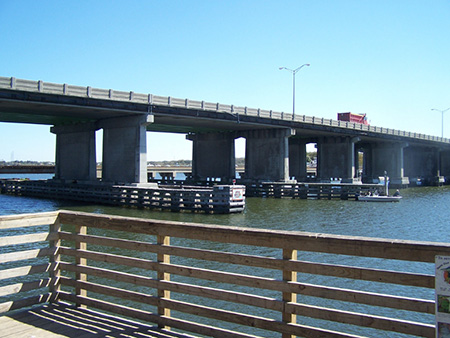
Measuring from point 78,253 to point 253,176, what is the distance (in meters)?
57.2

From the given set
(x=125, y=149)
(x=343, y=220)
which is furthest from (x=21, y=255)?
(x=125, y=149)

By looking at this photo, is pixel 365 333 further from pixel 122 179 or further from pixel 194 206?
pixel 122 179

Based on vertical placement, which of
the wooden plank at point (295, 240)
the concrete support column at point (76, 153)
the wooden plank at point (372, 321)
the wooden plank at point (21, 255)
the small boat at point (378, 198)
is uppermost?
the concrete support column at point (76, 153)

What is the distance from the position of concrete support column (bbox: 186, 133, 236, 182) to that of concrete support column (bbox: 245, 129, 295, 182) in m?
3.65

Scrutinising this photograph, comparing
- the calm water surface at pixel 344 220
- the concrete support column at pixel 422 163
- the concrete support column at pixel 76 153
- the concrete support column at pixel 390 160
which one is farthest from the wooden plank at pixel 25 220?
the concrete support column at pixel 422 163

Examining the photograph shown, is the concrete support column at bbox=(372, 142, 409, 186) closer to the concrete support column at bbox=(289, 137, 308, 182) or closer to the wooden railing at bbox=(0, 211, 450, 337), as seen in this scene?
the concrete support column at bbox=(289, 137, 308, 182)

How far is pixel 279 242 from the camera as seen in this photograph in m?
5.50

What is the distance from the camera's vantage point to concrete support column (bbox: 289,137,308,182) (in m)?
83.5

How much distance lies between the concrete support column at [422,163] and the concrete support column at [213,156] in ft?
183

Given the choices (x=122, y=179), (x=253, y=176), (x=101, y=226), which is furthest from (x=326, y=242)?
(x=253, y=176)

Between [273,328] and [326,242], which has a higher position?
[326,242]

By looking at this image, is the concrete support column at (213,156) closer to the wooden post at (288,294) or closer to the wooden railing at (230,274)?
the wooden railing at (230,274)

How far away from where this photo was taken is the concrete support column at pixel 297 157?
83500 mm

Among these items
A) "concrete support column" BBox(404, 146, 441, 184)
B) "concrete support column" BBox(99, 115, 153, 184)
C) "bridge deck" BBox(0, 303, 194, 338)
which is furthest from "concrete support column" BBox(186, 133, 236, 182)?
"bridge deck" BBox(0, 303, 194, 338)
